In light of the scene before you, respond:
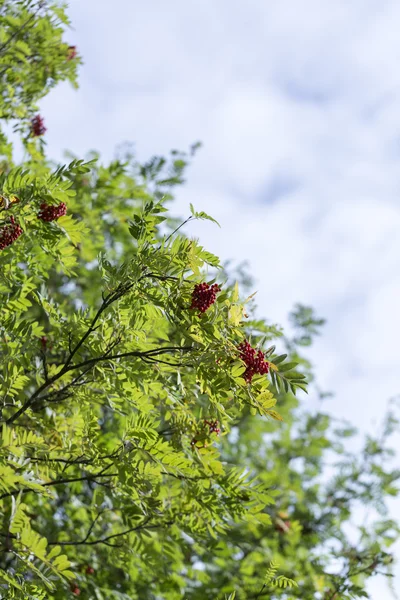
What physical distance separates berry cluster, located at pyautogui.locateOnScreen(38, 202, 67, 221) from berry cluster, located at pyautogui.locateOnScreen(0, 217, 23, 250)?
16 centimetres

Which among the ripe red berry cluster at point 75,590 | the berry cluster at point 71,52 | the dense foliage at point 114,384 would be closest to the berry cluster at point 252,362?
the dense foliage at point 114,384

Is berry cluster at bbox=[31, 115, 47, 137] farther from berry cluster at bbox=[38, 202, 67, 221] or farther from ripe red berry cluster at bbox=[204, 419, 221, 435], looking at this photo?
ripe red berry cluster at bbox=[204, 419, 221, 435]

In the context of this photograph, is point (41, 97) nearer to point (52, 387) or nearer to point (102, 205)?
point (102, 205)

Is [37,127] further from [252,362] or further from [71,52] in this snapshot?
[252,362]

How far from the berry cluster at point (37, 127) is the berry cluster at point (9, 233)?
170 centimetres

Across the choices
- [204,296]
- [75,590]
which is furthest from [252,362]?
[75,590]

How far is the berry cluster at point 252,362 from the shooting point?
2.27 meters

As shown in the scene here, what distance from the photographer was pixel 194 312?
2307 mm

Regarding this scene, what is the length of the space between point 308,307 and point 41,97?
490cm

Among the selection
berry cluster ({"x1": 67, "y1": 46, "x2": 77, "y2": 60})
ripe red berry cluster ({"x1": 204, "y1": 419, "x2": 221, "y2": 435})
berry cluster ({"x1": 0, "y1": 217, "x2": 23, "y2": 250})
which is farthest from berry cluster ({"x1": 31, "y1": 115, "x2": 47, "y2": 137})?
ripe red berry cluster ({"x1": 204, "y1": 419, "x2": 221, "y2": 435})

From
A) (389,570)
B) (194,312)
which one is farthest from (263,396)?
(389,570)

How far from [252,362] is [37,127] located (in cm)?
267

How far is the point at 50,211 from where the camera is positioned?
9.29 ft

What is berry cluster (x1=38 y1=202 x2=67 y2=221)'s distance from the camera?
283cm
